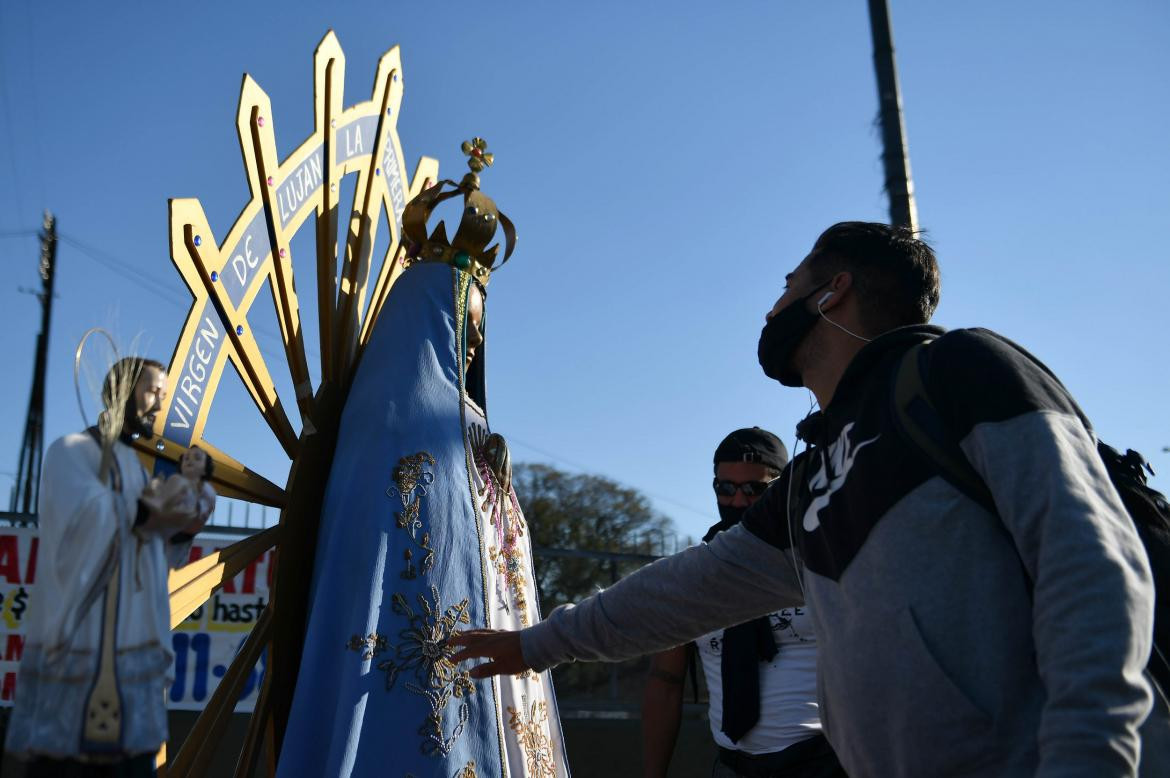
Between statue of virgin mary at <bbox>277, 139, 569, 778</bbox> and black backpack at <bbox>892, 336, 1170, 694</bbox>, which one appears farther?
statue of virgin mary at <bbox>277, 139, 569, 778</bbox>

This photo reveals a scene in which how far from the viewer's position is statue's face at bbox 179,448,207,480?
1.44 metres

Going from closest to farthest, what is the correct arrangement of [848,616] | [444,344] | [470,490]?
[848,616] → [470,490] → [444,344]

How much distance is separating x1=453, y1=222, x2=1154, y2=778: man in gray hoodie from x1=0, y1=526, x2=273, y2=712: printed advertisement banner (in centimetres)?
455

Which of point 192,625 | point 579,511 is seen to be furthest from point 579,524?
point 192,625

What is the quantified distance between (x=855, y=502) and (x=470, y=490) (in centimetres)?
138

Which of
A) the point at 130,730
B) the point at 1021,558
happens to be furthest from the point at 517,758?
the point at 1021,558

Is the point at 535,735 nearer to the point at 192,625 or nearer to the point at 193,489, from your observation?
the point at 193,489

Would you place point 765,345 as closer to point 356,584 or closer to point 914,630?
point 914,630

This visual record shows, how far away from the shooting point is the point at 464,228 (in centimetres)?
307

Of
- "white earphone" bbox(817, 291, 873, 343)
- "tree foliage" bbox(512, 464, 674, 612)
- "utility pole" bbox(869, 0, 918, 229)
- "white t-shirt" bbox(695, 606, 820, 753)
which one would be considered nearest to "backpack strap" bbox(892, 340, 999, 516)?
"white earphone" bbox(817, 291, 873, 343)

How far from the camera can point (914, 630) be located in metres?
1.34

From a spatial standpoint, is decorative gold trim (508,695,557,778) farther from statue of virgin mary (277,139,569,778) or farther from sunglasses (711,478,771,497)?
sunglasses (711,478,771,497)

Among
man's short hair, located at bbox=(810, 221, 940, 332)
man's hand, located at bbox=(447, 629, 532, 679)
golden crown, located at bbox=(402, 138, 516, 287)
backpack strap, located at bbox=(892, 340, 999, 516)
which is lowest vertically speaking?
man's hand, located at bbox=(447, 629, 532, 679)

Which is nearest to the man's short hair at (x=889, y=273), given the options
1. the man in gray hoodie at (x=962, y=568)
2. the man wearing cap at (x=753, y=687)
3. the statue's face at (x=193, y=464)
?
the man in gray hoodie at (x=962, y=568)
